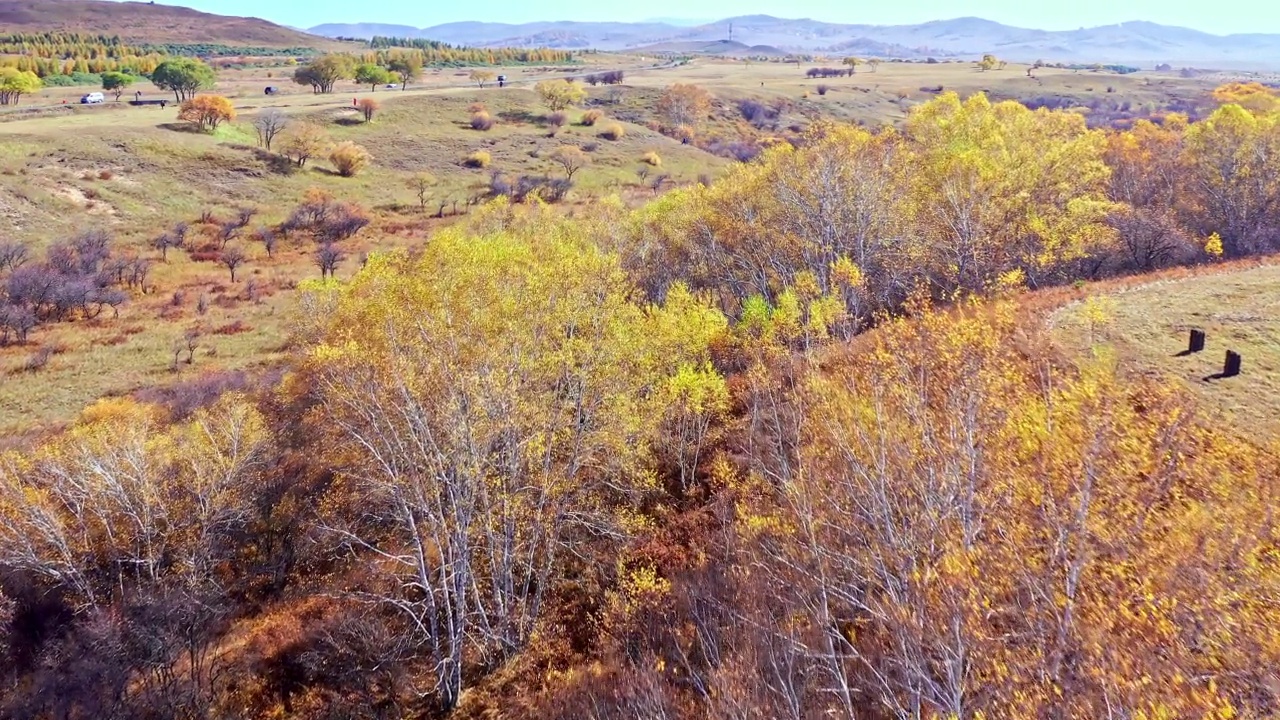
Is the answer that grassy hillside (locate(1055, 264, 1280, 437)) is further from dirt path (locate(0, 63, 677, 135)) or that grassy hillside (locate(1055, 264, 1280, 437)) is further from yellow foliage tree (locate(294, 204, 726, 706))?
dirt path (locate(0, 63, 677, 135))

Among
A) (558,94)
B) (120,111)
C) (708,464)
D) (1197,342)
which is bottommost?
(708,464)

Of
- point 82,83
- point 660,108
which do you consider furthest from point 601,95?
point 82,83

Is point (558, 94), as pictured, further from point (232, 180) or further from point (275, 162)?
point (232, 180)

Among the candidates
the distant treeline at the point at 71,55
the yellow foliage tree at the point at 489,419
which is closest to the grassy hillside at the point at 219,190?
the yellow foliage tree at the point at 489,419

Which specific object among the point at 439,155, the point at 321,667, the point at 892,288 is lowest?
the point at 321,667

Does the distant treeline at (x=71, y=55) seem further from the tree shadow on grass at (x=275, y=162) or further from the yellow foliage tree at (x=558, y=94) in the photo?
the yellow foliage tree at (x=558, y=94)

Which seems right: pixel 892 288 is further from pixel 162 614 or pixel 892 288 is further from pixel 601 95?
pixel 601 95

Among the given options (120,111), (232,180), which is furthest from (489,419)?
(120,111)
